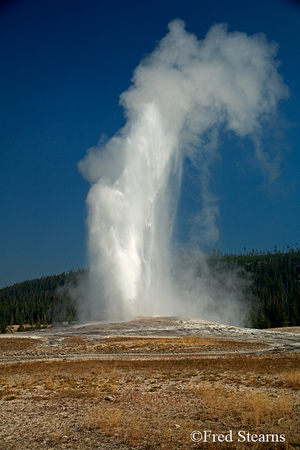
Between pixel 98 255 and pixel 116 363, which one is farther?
pixel 98 255

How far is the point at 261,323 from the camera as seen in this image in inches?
2689

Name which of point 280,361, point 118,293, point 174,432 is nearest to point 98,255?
point 118,293

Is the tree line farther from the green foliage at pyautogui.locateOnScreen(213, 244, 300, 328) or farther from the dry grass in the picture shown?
the dry grass

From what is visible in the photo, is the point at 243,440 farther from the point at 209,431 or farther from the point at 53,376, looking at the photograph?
the point at 53,376

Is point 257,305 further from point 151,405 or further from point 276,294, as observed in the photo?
point 151,405

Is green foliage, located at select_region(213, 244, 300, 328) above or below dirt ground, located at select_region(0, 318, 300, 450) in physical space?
above

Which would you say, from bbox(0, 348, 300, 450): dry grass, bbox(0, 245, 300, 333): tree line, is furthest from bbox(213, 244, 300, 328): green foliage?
bbox(0, 348, 300, 450): dry grass

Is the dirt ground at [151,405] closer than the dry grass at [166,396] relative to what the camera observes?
Yes

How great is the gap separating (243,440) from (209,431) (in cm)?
110

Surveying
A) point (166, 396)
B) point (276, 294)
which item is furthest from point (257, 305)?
point (166, 396)

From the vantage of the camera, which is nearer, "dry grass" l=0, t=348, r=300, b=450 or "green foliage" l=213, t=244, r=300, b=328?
"dry grass" l=0, t=348, r=300, b=450

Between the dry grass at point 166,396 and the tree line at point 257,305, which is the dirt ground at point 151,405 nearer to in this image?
the dry grass at point 166,396

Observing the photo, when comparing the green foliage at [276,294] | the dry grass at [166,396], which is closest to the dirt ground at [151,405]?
the dry grass at [166,396]

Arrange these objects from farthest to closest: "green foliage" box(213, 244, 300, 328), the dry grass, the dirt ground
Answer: "green foliage" box(213, 244, 300, 328) → the dry grass → the dirt ground
